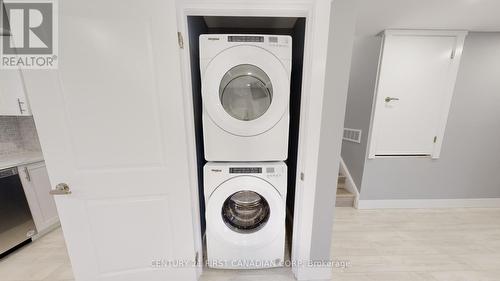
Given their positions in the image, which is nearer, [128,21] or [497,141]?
[128,21]

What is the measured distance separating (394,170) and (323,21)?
2131 millimetres

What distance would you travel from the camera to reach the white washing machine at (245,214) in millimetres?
1192

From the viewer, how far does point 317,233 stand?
4.12 ft

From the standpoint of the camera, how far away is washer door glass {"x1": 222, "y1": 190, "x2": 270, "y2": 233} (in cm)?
134

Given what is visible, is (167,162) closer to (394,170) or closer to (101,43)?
(101,43)

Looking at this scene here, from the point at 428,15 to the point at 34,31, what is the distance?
2.86 meters

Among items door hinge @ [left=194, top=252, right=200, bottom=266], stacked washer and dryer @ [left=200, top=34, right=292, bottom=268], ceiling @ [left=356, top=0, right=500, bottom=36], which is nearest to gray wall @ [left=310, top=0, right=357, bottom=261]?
stacked washer and dryer @ [left=200, top=34, right=292, bottom=268]

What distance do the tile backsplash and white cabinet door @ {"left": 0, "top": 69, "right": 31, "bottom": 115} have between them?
1.67 ft

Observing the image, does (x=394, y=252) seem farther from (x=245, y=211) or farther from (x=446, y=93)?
(x=446, y=93)

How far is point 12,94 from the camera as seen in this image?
1.54m

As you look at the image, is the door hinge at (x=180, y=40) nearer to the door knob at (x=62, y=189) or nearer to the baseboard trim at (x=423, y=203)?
the door knob at (x=62, y=189)

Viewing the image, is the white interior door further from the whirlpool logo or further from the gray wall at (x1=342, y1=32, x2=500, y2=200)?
the whirlpool logo

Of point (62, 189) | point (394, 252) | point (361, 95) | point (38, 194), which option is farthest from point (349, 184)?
point (38, 194)

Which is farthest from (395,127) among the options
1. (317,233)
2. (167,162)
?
(167,162)
